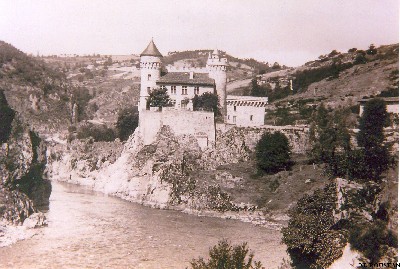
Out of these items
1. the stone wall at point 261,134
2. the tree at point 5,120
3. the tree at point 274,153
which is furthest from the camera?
the stone wall at point 261,134

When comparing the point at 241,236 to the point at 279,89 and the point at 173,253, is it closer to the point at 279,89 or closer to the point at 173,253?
the point at 173,253

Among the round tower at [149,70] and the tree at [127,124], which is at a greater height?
the round tower at [149,70]

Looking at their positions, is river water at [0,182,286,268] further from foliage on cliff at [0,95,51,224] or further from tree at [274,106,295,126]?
tree at [274,106,295,126]

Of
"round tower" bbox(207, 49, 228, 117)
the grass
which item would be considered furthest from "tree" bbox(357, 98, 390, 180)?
"round tower" bbox(207, 49, 228, 117)

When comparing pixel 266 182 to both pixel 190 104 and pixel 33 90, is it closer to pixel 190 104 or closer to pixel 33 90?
pixel 190 104

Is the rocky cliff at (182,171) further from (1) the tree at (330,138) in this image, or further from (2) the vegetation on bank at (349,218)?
(2) the vegetation on bank at (349,218)

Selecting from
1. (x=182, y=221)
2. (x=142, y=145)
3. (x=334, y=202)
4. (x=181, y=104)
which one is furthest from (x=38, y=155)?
(x=334, y=202)

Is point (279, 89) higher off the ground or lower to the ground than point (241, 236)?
higher

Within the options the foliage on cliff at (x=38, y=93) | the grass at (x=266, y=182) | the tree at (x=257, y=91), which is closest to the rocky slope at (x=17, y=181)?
the grass at (x=266, y=182)
